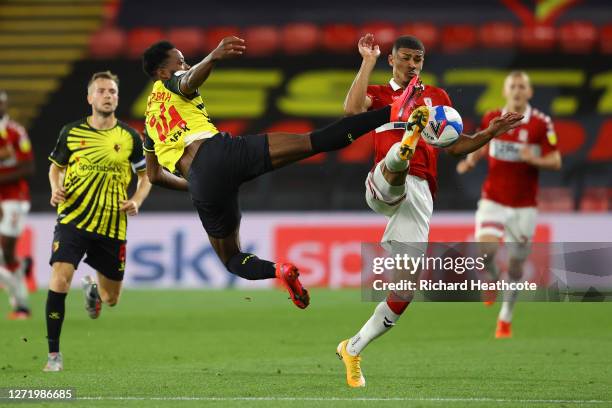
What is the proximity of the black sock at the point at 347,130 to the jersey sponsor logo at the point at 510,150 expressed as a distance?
4.95m

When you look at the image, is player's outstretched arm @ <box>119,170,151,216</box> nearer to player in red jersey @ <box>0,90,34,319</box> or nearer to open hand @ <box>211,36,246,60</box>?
open hand @ <box>211,36,246,60</box>


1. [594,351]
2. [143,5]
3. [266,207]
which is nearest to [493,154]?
[594,351]

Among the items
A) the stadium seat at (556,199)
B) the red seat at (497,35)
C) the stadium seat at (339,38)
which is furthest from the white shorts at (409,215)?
the stadium seat at (339,38)

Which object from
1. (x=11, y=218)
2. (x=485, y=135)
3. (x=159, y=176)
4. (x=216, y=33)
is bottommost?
(x=11, y=218)

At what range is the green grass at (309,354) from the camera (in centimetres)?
715

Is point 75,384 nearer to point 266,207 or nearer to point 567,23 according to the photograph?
point 266,207

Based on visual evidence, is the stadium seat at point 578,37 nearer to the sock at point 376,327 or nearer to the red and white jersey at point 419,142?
the red and white jersey at point 419,142

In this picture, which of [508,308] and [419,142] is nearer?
[419,142]

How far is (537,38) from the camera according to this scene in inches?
736

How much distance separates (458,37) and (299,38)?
263cm

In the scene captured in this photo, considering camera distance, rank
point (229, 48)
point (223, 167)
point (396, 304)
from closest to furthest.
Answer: point (229, 48) → point (223, 167) → point (396, 304)

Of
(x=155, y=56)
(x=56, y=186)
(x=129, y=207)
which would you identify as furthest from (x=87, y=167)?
(x=155, y=56)

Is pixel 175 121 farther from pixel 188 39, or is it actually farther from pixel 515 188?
pixel 188 39

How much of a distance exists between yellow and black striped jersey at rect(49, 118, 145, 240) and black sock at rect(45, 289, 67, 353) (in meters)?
0.61
